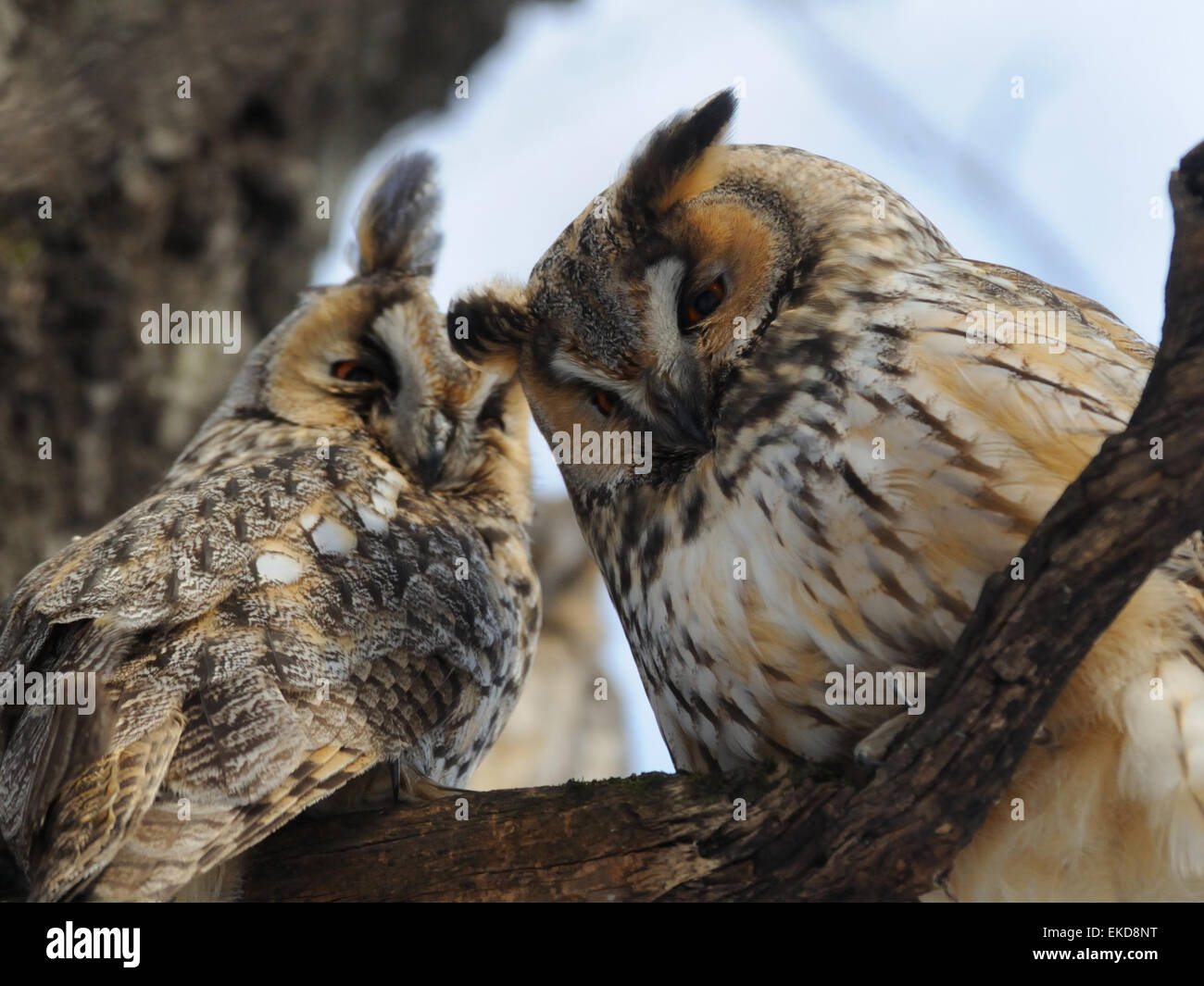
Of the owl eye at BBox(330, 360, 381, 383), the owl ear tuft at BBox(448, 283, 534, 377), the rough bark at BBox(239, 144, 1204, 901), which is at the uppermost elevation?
the owl eye at BBox(330, 360, 381, 383)

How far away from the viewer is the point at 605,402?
8.10ft

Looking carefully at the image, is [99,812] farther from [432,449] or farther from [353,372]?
[353,372]

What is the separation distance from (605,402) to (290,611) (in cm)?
68

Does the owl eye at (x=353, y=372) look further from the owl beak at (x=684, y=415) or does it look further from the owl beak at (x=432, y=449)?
the owl beak at (x=684, y=415)

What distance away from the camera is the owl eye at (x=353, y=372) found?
331 cm

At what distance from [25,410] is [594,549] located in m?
1.99

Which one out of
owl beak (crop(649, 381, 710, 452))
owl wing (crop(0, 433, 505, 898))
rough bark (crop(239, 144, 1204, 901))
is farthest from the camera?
owl beak (crop(649, 381, 710, 452))

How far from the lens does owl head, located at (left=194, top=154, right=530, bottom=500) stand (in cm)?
316

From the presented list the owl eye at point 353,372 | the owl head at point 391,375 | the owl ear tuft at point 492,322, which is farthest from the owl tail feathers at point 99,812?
the owl eye at point 353,372

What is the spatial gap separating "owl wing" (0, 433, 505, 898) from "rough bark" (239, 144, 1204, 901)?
7.8 inches

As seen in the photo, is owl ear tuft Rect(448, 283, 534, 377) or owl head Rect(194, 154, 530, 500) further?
owl head Rect(194, 154, 530, 500)

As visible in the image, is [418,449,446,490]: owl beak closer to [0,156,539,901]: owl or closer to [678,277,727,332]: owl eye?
[0,156,539,901]: owl

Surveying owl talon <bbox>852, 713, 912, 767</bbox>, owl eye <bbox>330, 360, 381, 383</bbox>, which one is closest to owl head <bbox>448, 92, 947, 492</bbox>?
owl talon <bbox>852, 713, 912, 767</bbox>

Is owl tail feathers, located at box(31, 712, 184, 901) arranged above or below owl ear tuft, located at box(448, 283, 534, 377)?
below
